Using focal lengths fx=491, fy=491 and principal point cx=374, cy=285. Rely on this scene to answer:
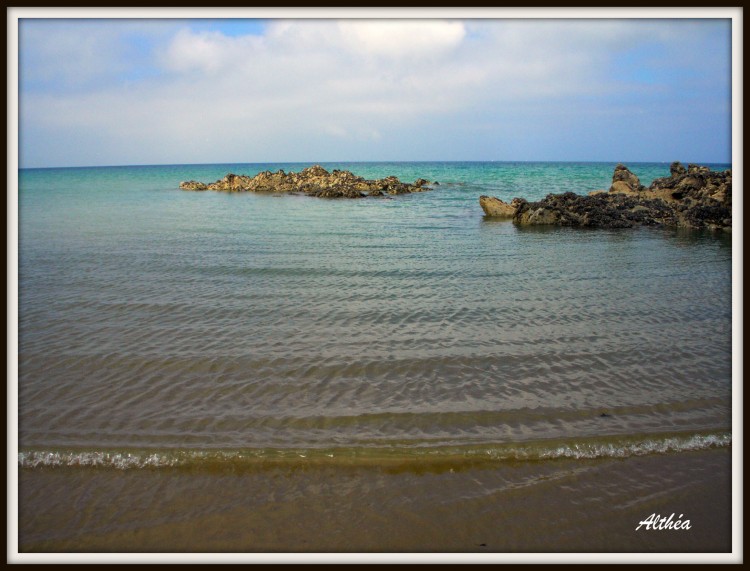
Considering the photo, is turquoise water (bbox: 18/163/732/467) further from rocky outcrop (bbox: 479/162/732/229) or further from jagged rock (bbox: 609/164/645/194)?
jagged rock (bbox: 609/164/645/194)

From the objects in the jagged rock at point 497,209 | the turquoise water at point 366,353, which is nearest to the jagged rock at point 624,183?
the jagged rock at point 497,209

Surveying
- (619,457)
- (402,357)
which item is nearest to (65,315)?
(402,357)

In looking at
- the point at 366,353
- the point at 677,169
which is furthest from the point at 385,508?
the point at 677,169

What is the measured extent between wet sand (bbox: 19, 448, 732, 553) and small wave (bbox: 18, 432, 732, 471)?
0.39 feet

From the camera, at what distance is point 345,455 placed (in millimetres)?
6145

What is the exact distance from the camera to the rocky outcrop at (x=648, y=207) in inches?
933

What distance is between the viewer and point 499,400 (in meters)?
7.35

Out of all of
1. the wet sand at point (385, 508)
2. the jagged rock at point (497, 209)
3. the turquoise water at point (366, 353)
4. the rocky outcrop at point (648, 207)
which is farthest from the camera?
the jagged rock at point (497, 209)

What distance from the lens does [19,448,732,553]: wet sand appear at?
4.98 m

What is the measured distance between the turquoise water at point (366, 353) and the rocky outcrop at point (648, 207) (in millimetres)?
6812

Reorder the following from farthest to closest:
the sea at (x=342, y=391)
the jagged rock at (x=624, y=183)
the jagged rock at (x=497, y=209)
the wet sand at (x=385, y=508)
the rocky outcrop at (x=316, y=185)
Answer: the rocky outcrop at (x=316, y=185), the jagged rock at (x=624, y=183), the jagged rock at (x=497, y=209), the sea at (x=342, y=391), the wet sand at (x=385, y=508)

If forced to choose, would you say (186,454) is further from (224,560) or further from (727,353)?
(727,353)

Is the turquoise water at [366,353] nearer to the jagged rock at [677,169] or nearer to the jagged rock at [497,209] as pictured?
the jagged rock at [497,209]

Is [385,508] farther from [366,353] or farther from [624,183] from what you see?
[624,183]
